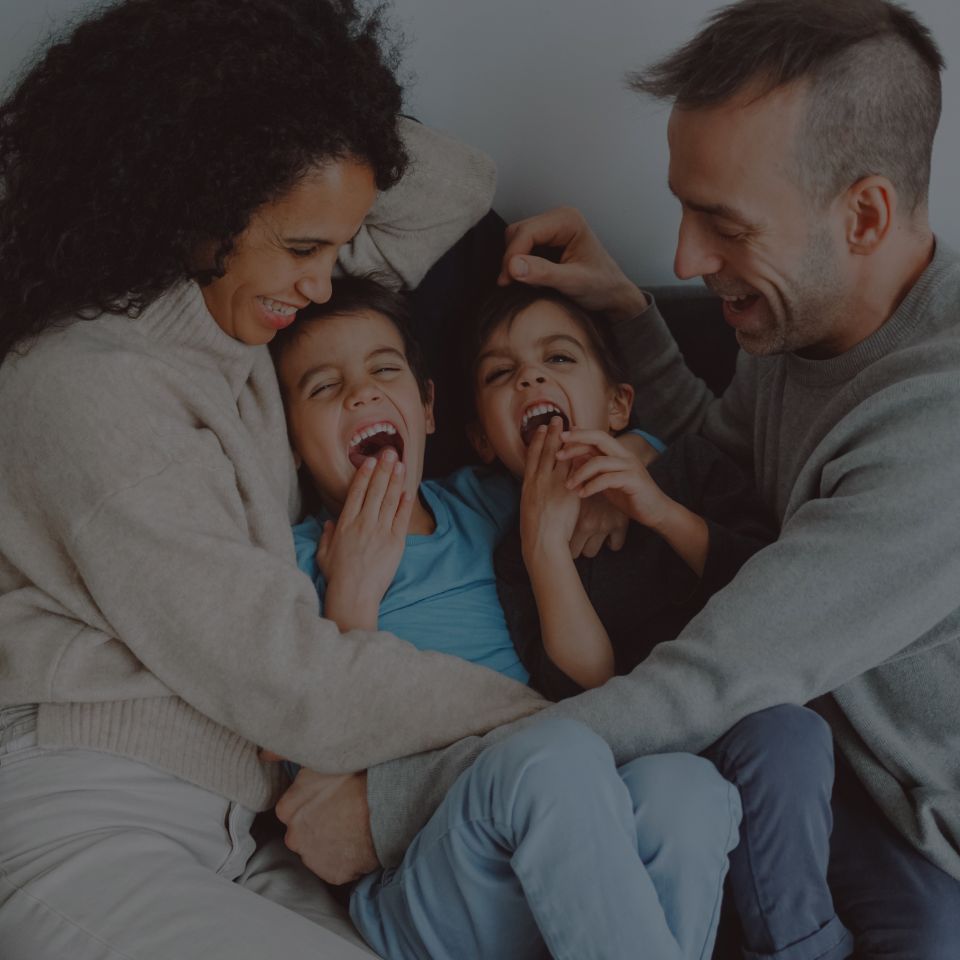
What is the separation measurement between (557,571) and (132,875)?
0.69 metres

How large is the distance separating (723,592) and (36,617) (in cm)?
88

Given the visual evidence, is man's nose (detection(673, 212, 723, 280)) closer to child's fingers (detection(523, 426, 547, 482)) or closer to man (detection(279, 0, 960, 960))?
man (detection(279, 0, 960, 960))

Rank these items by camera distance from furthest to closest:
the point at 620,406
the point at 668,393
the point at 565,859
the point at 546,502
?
1. the point at 668,393
2. the point at 620,406
3. the point at 546,502
4. the point at 565,859

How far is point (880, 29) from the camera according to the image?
4.48ft

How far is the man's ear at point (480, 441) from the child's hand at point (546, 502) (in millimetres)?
226

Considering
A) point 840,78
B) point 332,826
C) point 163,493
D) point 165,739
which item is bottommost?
point 332,826

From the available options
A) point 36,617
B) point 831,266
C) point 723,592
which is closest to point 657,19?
point 831,266

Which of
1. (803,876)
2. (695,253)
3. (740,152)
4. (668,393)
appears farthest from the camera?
(668,393)

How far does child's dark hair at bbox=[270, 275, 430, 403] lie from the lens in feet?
5.53

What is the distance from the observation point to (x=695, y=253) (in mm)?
1470

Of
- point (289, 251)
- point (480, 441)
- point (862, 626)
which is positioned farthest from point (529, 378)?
point (862, 626)

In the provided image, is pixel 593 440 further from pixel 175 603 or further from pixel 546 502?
pixel 175 603

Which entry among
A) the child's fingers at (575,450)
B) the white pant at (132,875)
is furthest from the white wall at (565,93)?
the white pant at (132,875)

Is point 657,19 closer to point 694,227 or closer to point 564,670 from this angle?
point 694,227
